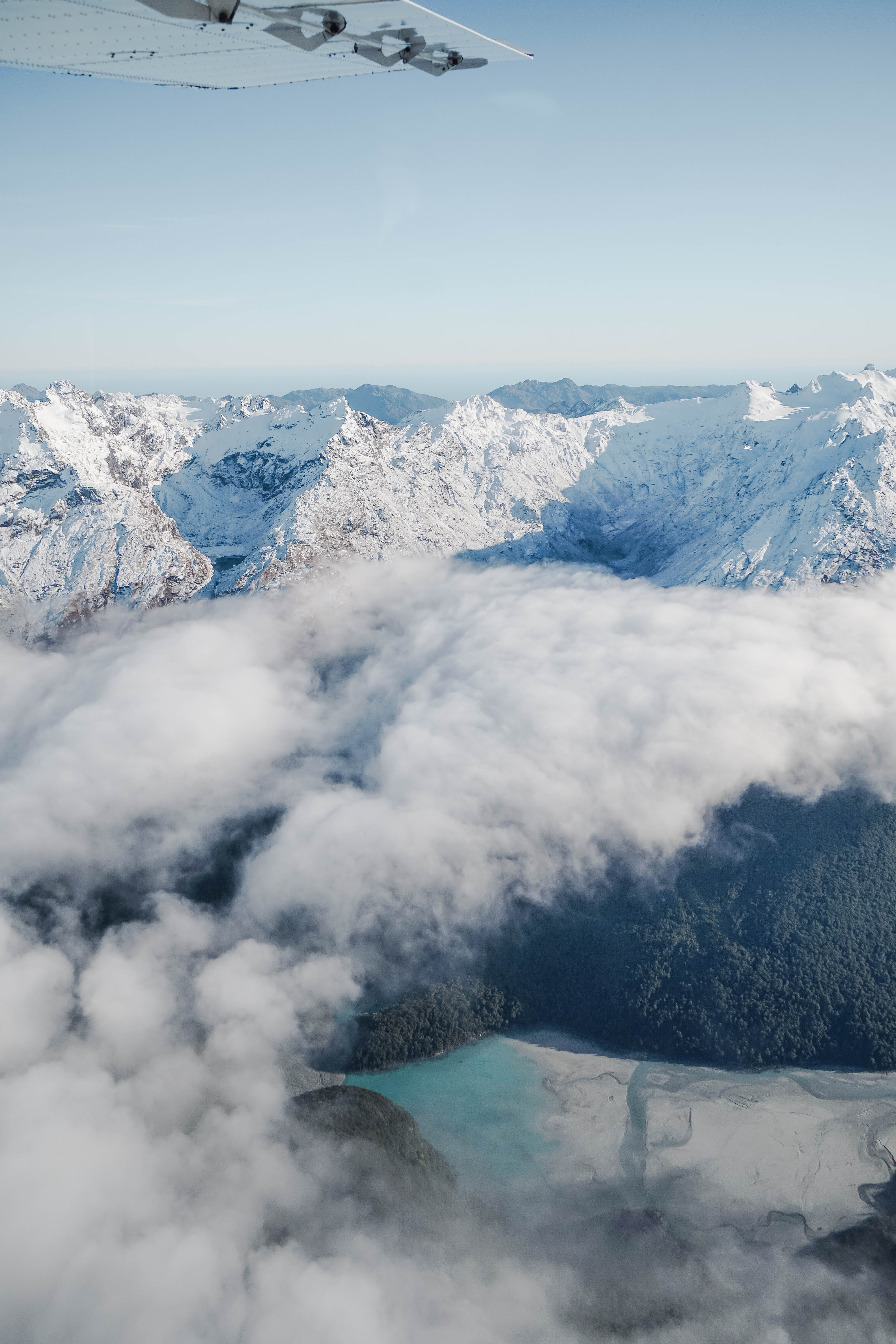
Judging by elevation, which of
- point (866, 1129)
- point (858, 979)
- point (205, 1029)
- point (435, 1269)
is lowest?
point (205, 1029)

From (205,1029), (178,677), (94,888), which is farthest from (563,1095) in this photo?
(178,677)

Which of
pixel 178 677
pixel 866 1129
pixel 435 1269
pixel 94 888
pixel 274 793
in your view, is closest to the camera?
pixel 435 1269

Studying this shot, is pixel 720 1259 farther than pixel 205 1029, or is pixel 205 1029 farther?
pixel 205 1029

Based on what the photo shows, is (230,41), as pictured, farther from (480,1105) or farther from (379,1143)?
(480,1105)

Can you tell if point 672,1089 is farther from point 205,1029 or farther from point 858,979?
point 205,1029

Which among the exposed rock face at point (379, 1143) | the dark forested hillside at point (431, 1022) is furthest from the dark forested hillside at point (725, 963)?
the exposed rock face at point (379, 1143)

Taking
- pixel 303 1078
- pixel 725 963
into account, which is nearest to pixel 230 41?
pixel 303 1078
